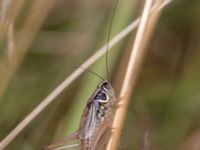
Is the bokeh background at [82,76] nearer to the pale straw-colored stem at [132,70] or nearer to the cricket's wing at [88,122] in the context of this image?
the cricket's wing at [88,122]

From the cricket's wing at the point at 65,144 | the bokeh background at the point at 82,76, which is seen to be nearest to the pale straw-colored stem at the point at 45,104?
the cricket's wing at the point at 65,144

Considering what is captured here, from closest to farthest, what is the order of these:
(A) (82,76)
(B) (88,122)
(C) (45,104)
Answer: (C) (45,104)
(B) (88,122)
(A) (82,76)

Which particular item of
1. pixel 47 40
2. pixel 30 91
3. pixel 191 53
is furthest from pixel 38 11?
pixel 191 53

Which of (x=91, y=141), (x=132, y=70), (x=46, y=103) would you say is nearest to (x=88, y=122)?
(x=91, y=141)

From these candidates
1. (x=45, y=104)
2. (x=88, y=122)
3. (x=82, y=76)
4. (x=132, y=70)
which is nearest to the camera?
(x=132, y=70)

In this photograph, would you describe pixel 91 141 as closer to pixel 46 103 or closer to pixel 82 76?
pixel 46 103

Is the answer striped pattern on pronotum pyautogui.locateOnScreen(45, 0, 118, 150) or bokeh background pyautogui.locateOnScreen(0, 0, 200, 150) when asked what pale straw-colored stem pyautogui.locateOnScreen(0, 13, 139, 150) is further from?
bokeh background pyautogui.locateOnScreen(0, 0, 200, 150)
